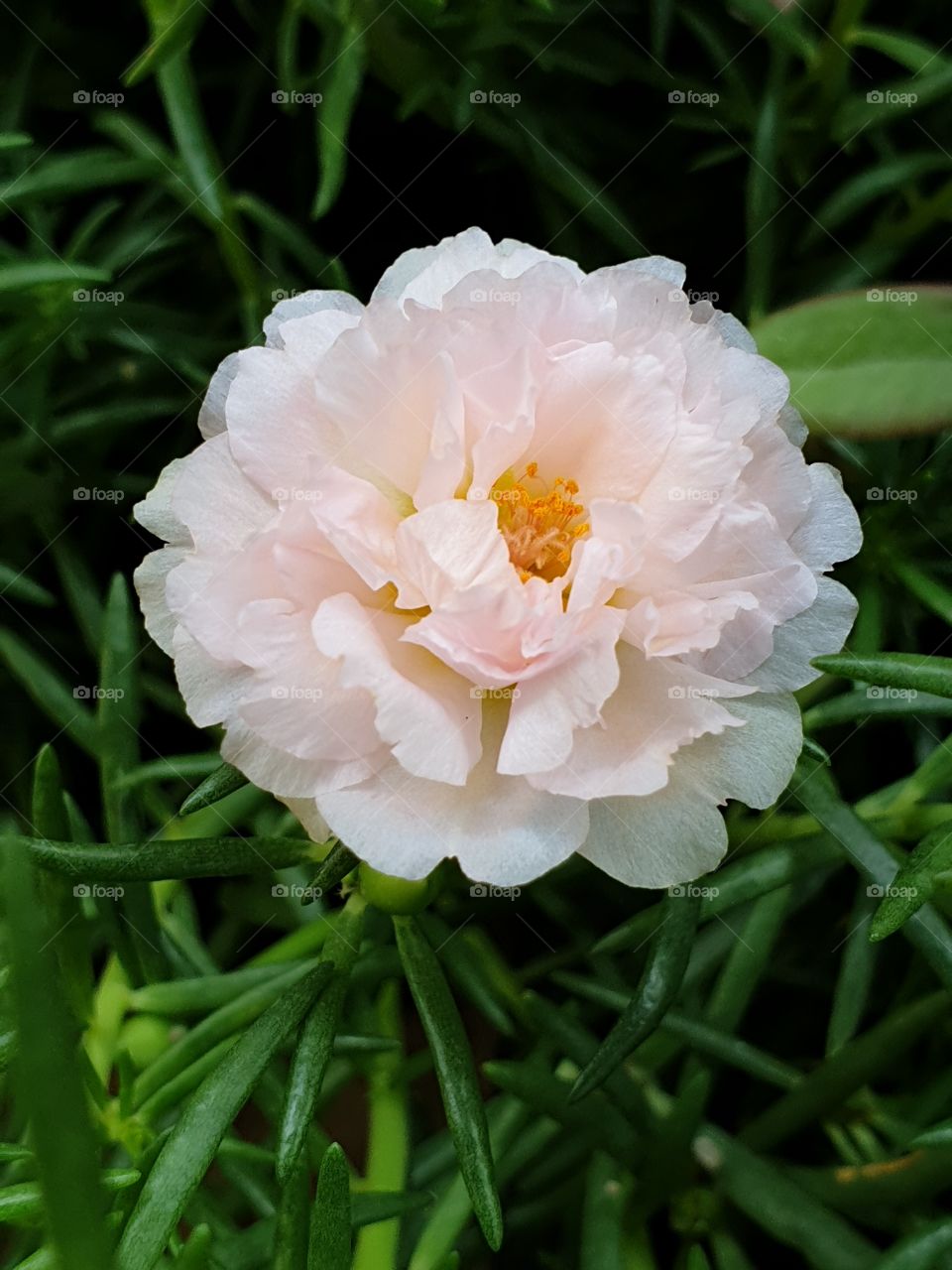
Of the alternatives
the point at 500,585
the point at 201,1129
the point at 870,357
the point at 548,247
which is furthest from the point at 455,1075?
the point at 548,247

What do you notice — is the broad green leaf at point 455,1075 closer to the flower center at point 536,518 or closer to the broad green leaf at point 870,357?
the flower center at point 536,518

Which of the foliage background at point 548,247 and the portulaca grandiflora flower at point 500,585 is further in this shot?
the foliage background at point 548,247

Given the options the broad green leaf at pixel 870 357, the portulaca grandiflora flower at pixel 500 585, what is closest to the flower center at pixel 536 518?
the portulaca grandiflora flower at pixel 500 585

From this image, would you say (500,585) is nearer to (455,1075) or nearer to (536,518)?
(536,518)

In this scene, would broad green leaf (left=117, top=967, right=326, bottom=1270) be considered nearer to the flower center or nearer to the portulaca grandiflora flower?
the portulaca grandiflora flower

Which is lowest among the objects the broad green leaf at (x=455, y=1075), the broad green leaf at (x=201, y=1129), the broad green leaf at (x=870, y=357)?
the broad green leaf at (x=201, y=1129)

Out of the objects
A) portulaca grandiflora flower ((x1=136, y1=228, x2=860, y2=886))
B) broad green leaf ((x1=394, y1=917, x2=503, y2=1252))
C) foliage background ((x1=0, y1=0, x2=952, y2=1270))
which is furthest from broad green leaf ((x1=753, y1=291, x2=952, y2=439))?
broad green leaf ((x1=394, y1=917, x2=503, y2=1252))
